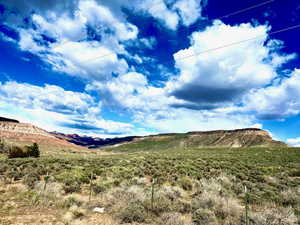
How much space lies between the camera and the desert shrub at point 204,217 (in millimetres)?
7997

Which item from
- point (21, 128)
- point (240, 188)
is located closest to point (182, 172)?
point (240, 188)

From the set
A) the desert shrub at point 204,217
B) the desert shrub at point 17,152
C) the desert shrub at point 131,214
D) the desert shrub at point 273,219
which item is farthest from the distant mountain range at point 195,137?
the desert shrub at point 273,219

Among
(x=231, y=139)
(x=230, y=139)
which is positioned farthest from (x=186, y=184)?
(x=230, y=139)

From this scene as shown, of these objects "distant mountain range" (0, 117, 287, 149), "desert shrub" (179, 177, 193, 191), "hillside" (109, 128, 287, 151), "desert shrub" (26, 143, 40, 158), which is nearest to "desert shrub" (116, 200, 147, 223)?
"desert shrub" (179, 177, 193, 191)

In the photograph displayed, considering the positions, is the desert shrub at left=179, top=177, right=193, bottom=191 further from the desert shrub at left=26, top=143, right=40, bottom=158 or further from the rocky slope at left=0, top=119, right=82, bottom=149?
the rocky slope at left=0, top=119, right=82, bottom=149

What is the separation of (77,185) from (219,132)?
184998 millimetres

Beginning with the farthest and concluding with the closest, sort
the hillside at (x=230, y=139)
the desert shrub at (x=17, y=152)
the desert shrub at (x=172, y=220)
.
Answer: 1. the hillside at (x=230, y=139)
2. the desert shrub at (x=17, y=152)
3. the desert shrub at (x=172, y=220)

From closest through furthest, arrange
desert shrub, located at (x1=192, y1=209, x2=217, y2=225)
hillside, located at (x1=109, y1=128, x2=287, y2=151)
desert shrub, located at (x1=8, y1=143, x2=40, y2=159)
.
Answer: desert shrub, located at (x1=192, y1=209, x2=217, y2=225) → desert shrub, located at (x1=8, y1=143, x2=40, y2=159) → hillside, located at (x1=109, y1=128, x2=287, y2=151)

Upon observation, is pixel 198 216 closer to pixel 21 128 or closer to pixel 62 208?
pixel 62 208

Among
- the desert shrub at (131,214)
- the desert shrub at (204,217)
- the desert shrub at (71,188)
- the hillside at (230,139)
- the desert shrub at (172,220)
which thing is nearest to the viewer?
the desert shrub at (172,220)

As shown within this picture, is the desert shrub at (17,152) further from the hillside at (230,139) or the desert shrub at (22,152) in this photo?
the hillside at (230,139)

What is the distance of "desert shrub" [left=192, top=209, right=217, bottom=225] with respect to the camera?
Answer: 26.2 feet

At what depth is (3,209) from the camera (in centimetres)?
905

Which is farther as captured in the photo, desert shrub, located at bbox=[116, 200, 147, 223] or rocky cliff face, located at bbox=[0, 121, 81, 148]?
rocky cliff face, located at bbox=[0, 121, 81, 148]
